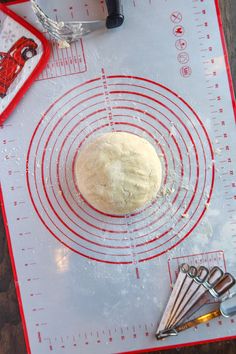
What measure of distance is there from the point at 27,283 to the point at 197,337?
33cm

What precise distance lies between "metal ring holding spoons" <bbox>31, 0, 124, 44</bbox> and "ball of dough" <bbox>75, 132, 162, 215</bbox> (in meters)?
0.20

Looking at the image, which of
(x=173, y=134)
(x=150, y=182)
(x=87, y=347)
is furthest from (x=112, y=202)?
(x=87, y=347)

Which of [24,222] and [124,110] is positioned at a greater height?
[124,110]

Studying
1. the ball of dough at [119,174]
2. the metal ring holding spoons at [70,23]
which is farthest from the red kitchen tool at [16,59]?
the ball of dough at [119,174]

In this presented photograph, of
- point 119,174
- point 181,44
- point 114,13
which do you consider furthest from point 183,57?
point 119,174

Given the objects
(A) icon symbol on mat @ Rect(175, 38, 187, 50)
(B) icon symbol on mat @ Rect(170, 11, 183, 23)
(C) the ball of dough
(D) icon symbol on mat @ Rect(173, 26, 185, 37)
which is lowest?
(C) the ball of dough

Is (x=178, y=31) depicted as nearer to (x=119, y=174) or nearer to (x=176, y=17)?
(x=176, y=17)

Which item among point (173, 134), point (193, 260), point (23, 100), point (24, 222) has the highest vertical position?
point (23, 100)

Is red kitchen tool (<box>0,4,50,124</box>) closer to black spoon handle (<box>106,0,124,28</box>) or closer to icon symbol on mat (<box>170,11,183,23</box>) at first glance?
black spoon handle (<box>106,0,124,28</box>)

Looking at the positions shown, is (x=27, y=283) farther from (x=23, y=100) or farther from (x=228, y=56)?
(x=228, y=56)

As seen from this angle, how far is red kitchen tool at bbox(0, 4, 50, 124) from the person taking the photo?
32.5 inches

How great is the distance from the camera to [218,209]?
82 cm

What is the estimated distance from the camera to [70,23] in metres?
0.81

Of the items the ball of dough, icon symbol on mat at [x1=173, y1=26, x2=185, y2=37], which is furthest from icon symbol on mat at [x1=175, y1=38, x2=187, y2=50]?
the ball of dough
